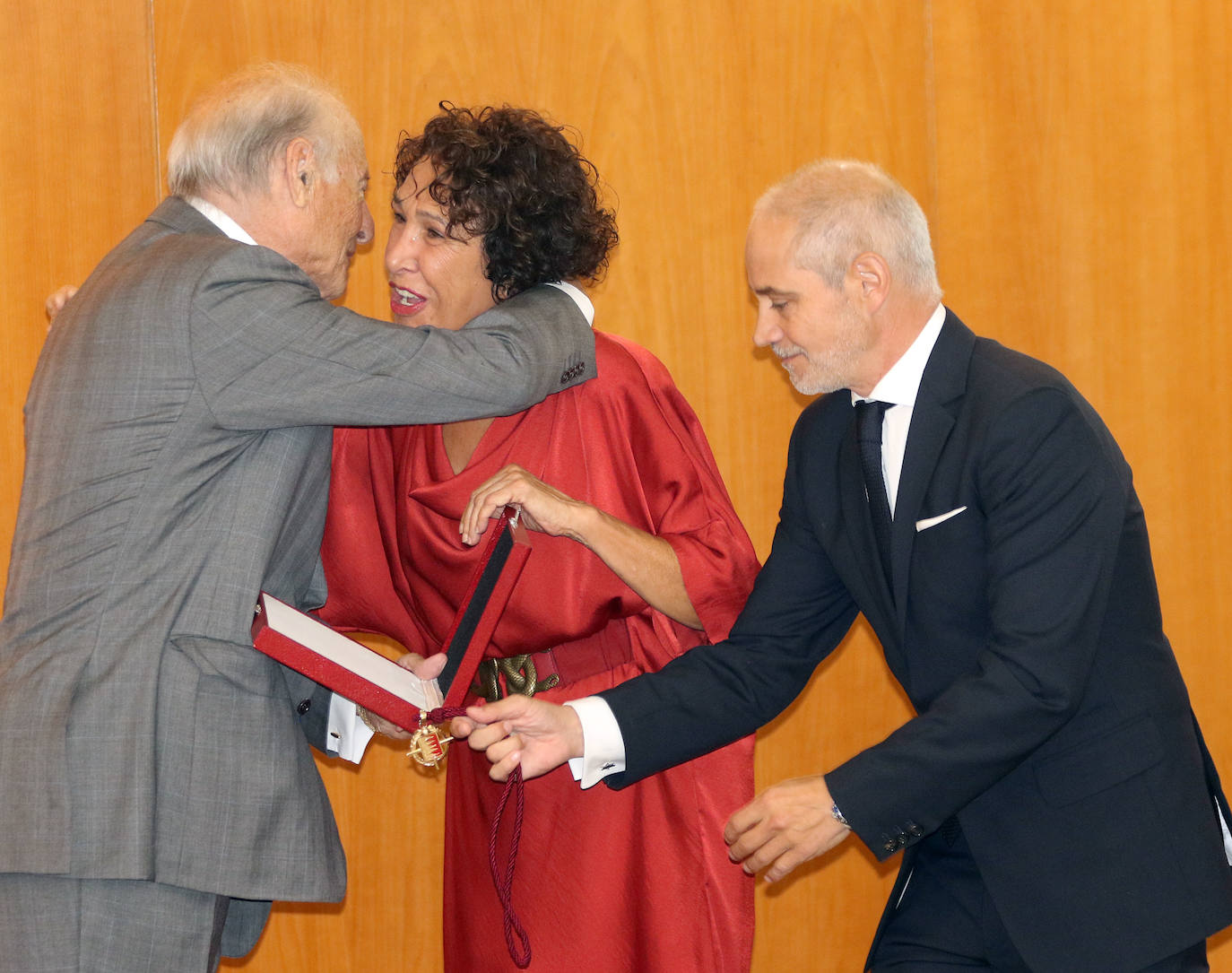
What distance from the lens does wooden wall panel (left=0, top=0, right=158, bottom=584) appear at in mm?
3314

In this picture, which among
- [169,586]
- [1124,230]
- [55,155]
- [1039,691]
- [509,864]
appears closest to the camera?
[1039,691]

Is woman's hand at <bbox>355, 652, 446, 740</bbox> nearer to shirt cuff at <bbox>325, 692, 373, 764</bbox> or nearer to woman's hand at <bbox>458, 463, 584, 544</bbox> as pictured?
shirt cuff at <bbox>325, 692, 373, 764</bbox>

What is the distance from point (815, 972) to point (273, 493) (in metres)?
2.59

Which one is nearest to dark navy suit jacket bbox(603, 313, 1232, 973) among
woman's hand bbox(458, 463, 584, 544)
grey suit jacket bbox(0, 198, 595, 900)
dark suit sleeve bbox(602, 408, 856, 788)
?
dark suit sleeve bbox(602, 408, 856, 788)

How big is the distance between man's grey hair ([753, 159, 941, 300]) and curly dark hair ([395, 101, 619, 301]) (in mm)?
515

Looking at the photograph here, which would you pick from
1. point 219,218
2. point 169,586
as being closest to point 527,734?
point 169,586

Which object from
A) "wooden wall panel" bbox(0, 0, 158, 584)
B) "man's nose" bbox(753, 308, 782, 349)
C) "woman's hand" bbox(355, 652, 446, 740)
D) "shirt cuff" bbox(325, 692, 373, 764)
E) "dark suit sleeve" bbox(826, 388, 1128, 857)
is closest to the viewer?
"dark suit sleeve" bbox(826, 388, 1128, 857)

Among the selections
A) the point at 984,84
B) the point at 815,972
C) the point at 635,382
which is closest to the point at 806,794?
the point at 635,382

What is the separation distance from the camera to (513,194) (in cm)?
252

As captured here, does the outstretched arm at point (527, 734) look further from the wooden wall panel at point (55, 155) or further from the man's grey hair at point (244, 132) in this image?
the wooden wall panel at point (55, 155)

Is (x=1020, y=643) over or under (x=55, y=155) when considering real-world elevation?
under

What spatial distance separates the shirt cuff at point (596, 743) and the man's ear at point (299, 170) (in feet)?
3.16

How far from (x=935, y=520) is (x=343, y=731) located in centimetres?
116

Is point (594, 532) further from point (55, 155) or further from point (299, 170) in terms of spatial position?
point (55, 155)
